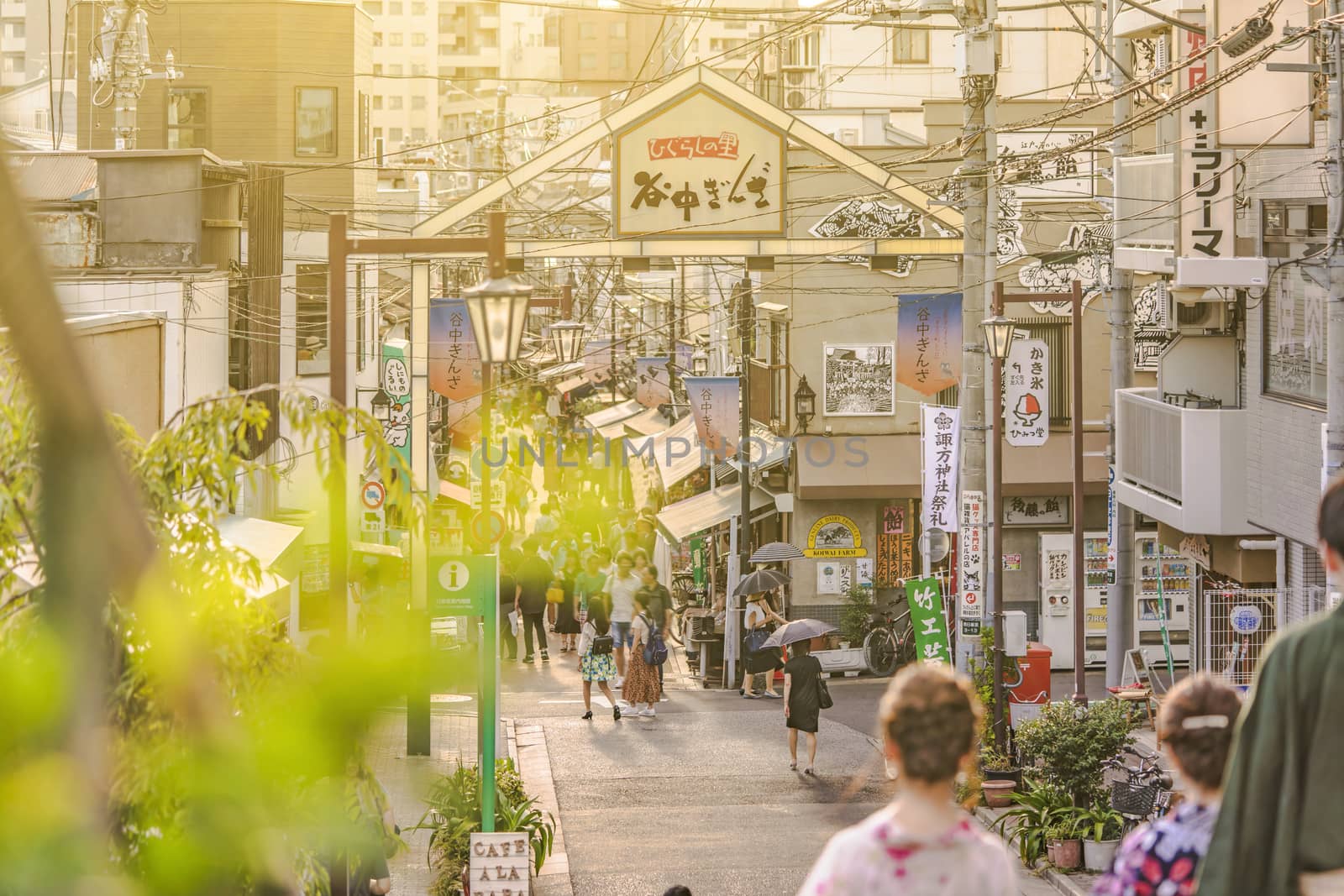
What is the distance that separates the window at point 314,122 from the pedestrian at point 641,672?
1713 cm

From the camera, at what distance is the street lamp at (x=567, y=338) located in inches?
1171

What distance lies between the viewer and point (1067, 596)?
86.0ft

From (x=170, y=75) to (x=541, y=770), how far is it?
17.8 m

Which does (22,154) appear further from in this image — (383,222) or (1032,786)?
(383,222)

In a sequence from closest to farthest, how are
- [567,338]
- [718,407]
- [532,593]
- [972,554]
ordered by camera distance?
[972,554], [532,593], [718,407], [567,338]

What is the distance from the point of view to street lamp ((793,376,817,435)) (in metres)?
26.3

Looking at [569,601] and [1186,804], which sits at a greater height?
[1186,804]

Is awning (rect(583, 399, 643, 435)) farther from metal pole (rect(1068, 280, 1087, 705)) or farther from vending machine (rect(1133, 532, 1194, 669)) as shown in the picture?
metal pole (rect(1068, 280, 1087, 705))

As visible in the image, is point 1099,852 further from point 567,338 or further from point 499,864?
point 567,338

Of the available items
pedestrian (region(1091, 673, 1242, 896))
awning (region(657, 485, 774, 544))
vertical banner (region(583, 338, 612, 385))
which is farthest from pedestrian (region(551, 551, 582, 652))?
pedestrian (region(1091, 673, 1242, 896))

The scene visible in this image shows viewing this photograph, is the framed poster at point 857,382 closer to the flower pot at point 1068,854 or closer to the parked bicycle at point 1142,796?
the parked bicycle at point 1142,796

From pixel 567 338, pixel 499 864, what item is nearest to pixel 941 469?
pixel 499 864

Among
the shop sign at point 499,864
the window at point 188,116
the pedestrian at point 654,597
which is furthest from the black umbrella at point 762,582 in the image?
the window at point 188,116

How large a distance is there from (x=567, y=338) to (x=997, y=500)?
15.4 meters
